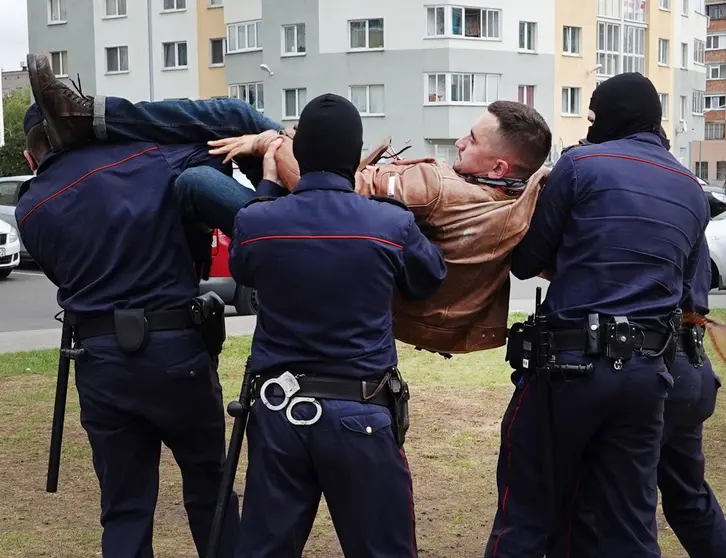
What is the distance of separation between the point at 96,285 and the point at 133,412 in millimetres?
512

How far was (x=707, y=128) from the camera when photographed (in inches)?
3349

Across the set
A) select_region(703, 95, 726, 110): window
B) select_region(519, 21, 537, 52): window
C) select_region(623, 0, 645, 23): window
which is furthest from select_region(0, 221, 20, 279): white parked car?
select_region(703, 95, 726, 110): window

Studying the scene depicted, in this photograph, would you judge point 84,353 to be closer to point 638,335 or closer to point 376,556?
point 376,556

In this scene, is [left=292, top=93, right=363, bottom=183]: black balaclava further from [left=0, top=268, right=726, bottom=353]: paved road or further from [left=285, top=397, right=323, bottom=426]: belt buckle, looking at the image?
[left=0, top=268, right=726, bottom=353]: paved road

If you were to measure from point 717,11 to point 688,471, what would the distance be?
87309 millimetres

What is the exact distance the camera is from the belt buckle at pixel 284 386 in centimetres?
370

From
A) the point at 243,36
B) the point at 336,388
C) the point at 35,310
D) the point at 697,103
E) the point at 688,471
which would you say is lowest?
the point at 35,310

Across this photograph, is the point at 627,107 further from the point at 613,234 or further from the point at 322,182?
the point at 322,182

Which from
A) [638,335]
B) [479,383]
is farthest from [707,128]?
[638,335]

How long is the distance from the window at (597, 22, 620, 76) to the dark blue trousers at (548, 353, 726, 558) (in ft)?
163

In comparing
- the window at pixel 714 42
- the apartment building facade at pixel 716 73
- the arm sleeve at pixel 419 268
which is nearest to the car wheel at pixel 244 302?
the arm sleeve at pixel 419 268

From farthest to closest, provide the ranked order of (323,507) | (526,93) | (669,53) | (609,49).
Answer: (669,53), (609,49), (526,93), (323,507)

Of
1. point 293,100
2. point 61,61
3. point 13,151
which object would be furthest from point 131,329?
point 61,61

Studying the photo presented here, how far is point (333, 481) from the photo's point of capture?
3689 mm
